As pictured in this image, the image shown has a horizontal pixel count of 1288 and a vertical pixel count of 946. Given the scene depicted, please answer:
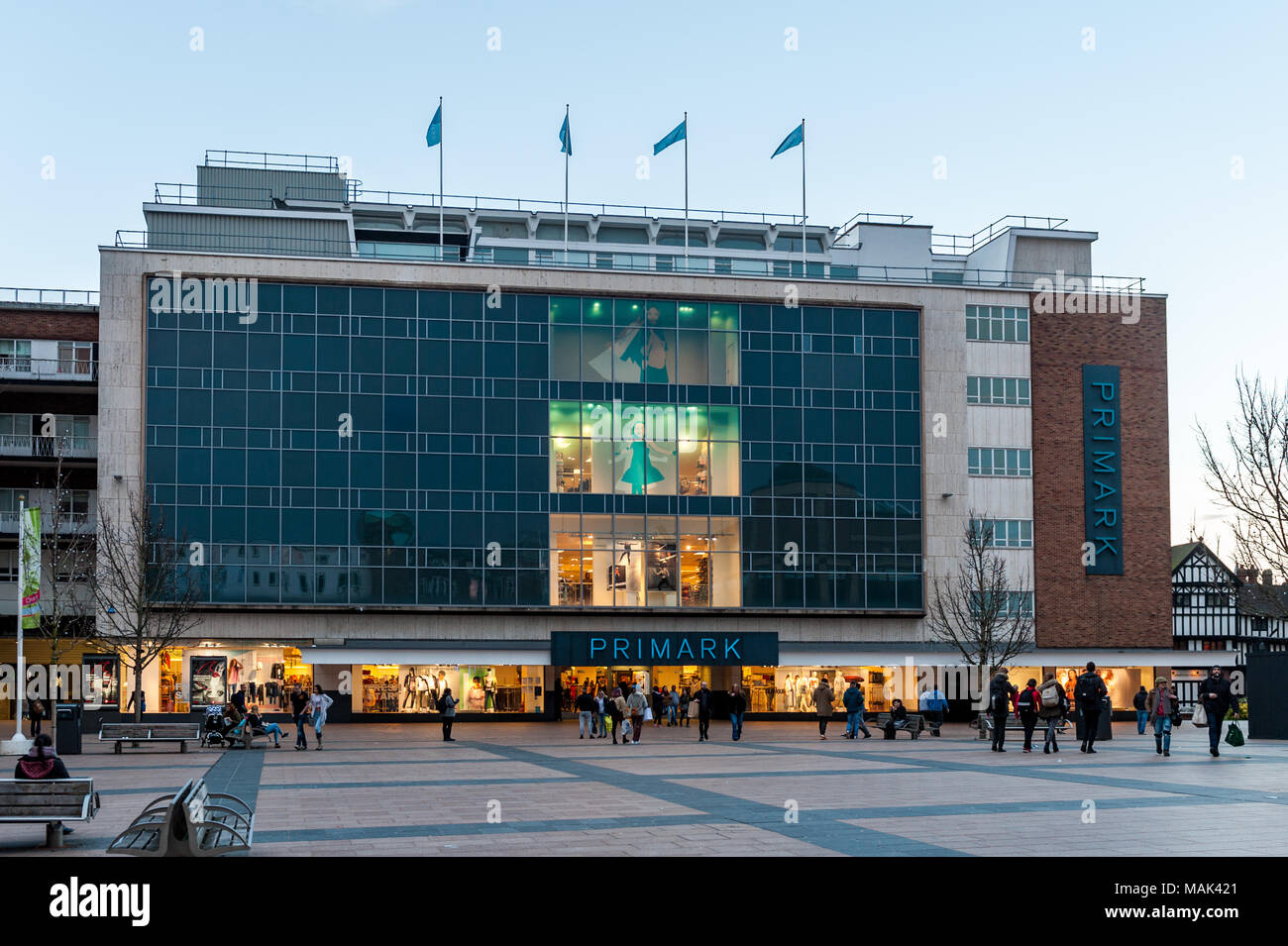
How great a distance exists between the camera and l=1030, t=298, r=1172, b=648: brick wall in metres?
56.5

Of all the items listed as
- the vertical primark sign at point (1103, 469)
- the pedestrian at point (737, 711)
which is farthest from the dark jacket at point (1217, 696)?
the vertical primark sign at point (1103, 469)

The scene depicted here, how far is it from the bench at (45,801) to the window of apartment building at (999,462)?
153 ft

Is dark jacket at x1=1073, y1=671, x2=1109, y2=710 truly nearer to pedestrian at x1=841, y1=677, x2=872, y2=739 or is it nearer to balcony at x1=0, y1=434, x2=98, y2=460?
pedestrian at x1=841, y1=677, x2=872, y2=739

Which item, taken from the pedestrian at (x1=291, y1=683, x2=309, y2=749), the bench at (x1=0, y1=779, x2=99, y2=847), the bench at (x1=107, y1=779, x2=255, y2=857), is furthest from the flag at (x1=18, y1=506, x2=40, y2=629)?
the bench at (x1=107, y1=779, x2=255, y2=857)

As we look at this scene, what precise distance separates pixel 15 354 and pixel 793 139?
107ft

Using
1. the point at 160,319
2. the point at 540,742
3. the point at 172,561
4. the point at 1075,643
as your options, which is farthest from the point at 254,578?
the point at 1075,643

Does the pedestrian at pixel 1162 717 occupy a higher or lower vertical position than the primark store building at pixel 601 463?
lower

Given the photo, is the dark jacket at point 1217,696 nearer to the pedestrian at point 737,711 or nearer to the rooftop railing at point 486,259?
the pedestrian at point 737,711

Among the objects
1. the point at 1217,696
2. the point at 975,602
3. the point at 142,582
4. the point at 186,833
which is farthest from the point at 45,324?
the point at 186,833

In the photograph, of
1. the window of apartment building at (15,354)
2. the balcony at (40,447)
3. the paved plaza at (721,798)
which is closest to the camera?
the paved plaza at (721,798)

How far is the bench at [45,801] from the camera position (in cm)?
1365

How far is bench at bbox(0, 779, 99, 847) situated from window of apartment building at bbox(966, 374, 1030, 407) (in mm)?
47602

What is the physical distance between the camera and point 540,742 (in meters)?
36.2

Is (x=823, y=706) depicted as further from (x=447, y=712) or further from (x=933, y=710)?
(x=447, y=712)
